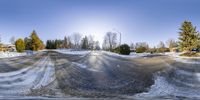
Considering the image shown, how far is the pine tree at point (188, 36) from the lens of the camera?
55503mm

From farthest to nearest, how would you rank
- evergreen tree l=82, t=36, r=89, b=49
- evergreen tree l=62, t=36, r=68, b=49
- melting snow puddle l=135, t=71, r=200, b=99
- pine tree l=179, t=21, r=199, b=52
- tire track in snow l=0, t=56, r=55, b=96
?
evergreen tree l=62, t=36, r=68, b=49
evergreen tree l=82, t=36, r=89, b=49
pine tree l=179, t=21, r=199, b=52
tire track in snow l=0, t=56, r=55, b=96
melting snow puddle l=135, t=71, r=200, b=99

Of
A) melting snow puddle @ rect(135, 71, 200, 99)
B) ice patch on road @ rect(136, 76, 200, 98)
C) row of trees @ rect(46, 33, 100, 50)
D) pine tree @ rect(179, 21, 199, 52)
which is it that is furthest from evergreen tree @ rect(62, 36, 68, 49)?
ice patch on road @ rect(136, 76, 200, 98)

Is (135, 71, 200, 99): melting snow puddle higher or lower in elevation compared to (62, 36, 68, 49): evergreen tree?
lower

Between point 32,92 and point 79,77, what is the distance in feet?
17.0

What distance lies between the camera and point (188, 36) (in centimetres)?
5625

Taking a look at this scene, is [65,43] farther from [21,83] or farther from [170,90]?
[170,90]

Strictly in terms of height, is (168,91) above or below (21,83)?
below

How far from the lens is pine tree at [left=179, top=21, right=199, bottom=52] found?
182ft

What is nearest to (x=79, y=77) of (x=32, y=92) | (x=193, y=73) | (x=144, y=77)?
(x=144, y=77)

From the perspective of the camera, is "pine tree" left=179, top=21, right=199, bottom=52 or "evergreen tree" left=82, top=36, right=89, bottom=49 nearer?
"pine tree" left=179, top=21, right=199, bottom=52

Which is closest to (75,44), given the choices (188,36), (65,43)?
(65,43)

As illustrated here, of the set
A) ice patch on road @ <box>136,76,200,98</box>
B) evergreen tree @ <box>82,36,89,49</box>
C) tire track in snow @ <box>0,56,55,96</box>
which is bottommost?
ice patch on road @ <box>136,76,200,98</box>

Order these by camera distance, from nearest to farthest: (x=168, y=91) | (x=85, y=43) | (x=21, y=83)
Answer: (x=168, y=91) → (x=21, y=83) → (x=85, y=43)

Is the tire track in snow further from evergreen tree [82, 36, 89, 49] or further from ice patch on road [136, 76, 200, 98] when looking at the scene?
evergreen tree [82, 36, 89, 49]
